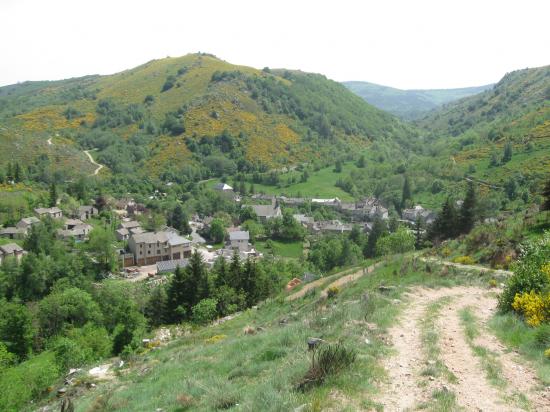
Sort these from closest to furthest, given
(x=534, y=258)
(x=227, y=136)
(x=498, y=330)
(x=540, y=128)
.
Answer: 1. (x=498, y=330)
2. (x=534, y=258)
3. (x=540, y=128)
4. (x=227, y=136)

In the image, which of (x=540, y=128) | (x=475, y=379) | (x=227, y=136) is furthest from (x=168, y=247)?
(x=540, y=128)

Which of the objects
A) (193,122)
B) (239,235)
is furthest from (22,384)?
(193,122)

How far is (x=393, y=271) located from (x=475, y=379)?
12763 millimetres

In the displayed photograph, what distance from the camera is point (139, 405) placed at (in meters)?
9.82

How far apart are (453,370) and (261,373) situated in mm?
4015

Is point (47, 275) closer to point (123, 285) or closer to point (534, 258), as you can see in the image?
point (123, 285)

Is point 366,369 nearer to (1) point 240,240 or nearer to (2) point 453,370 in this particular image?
(2) point 453,370

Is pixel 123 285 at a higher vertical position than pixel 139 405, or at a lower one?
lower

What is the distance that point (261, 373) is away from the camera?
9.62 m

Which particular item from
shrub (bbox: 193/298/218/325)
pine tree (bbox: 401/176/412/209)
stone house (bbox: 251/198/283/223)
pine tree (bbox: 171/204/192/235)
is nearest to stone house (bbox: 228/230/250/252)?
pine tree (bbox: 171/204/192/235)

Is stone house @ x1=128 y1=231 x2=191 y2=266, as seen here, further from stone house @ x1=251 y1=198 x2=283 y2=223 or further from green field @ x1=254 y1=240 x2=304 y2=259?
stone house @ x1=251 y1=198 x2=283 y2=223

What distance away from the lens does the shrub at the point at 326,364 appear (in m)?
7.69

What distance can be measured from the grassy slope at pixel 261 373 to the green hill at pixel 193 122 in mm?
77330

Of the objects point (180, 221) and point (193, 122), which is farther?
point (193, 122)
